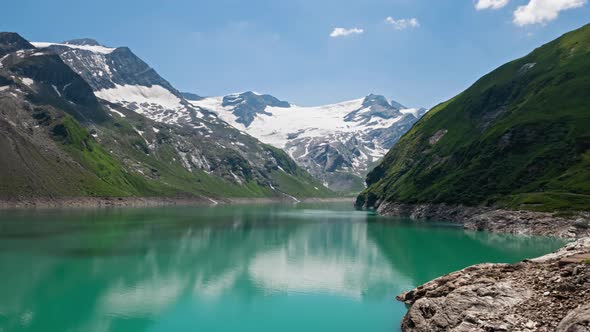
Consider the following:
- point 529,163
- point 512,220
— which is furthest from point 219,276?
point 529,163

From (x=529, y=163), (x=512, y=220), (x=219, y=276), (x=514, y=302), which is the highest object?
(x=529, y=163)

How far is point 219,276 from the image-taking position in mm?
62312

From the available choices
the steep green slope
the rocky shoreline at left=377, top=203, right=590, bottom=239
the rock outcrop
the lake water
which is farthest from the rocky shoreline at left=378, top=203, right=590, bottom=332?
the steep green slope

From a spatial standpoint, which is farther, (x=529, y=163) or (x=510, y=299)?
(x=529, y=163)

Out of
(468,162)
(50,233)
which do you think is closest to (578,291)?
(50,233)

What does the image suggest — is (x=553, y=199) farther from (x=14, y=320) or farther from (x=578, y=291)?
(x=14, y=320)

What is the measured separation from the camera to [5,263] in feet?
211

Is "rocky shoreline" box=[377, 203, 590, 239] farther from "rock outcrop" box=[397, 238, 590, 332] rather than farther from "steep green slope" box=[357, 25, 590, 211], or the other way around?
"rock outcrop" box=[397, 238, 590, 332]

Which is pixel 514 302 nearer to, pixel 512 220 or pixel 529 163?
pixel 512 220

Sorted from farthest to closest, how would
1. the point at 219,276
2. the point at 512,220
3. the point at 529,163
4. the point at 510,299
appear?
the point at 529,163
the point at 512,220
the point at 219,276
the point at 510,299

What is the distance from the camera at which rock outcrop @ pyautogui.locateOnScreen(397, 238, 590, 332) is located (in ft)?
88.6

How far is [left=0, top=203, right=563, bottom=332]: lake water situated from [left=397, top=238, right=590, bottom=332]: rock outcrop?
5780 mm

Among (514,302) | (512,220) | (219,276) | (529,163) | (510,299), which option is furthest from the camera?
(529,163)

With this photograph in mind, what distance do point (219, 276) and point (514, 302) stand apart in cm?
4146
